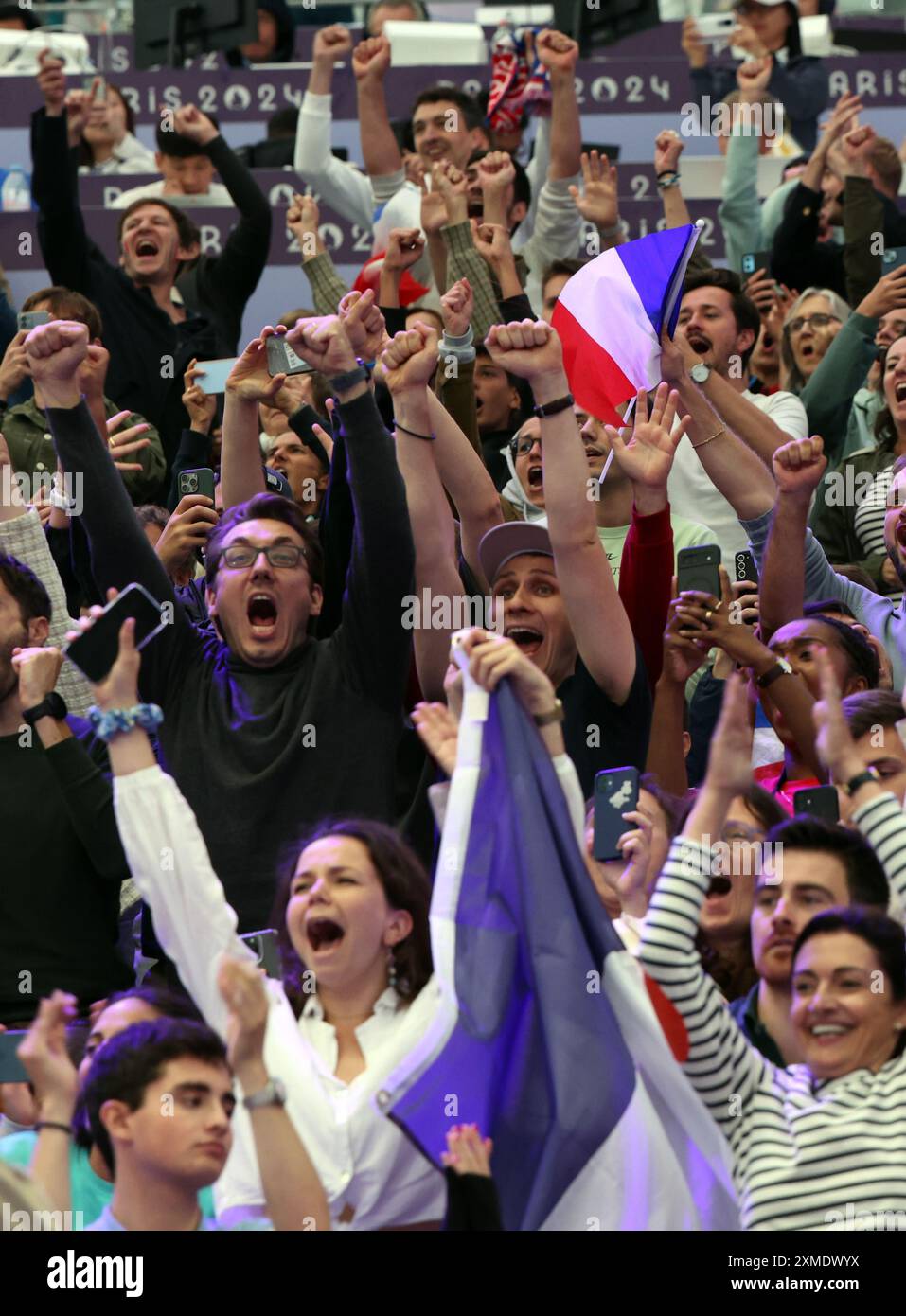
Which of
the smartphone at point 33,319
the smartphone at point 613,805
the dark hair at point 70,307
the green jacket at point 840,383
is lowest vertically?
the smartphone at point 613,805

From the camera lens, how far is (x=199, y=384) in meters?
5.62

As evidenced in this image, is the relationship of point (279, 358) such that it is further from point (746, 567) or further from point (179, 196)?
point (179, 196)

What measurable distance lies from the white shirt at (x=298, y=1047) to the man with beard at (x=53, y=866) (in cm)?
59

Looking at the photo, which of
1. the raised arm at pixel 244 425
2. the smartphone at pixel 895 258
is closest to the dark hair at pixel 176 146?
the smartphone at pixel 895 258

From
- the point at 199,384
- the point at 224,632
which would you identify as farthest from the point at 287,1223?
the point at 199,384

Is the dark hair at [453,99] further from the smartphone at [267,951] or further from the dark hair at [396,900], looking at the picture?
the smartphone at [267,951]

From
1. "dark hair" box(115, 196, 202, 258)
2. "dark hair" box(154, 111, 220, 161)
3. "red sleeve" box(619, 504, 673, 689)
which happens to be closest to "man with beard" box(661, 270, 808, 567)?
"red sleeve" box(619, 504, 673, 689)

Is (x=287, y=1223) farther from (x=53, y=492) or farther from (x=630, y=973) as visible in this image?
(x=53, y=492)

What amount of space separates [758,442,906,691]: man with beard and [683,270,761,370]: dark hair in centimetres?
97

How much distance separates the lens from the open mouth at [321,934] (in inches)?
148

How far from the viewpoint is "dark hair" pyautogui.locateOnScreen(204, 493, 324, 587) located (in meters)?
4.64

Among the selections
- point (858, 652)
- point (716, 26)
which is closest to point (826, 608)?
point (858, 652)

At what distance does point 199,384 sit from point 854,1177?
9.21 feet

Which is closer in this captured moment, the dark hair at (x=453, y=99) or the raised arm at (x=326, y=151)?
the dark hair at (x=453, y=99)
